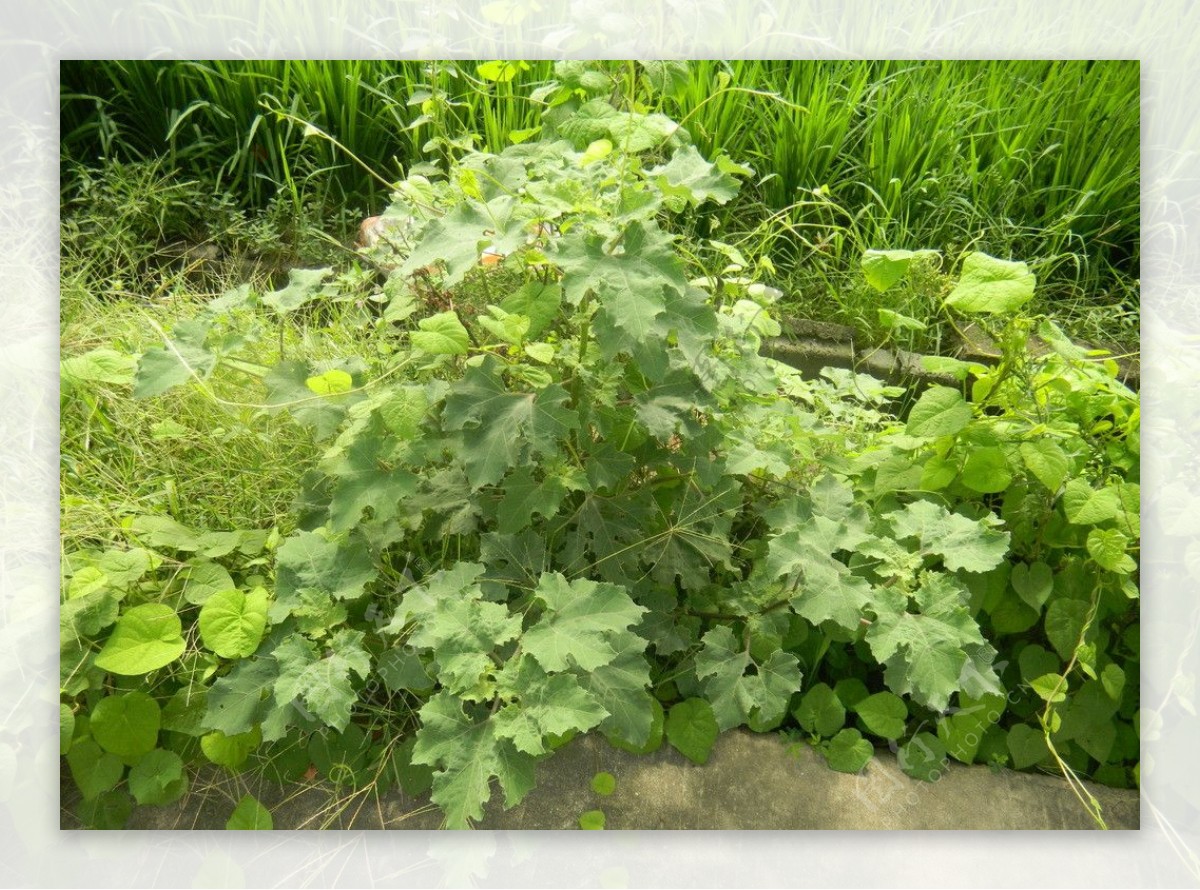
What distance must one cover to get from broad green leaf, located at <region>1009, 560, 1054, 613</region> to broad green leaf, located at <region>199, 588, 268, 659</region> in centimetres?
120

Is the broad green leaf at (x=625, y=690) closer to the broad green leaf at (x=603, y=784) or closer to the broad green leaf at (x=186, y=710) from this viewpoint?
the broad green leaf at (x=603, y=784)

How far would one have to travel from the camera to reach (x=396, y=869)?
148cm

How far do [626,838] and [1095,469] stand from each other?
0.97 m

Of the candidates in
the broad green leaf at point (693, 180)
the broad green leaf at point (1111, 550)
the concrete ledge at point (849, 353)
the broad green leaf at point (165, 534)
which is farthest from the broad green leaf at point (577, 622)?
the concrete ledge at point (849, 353)

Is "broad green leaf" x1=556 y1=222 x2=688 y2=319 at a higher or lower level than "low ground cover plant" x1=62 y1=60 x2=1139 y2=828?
higher

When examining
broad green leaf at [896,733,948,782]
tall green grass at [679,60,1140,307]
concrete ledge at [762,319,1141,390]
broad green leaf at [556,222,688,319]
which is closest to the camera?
broad green leaf at [556,222,688,319]

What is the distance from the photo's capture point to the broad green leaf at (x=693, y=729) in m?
1.55

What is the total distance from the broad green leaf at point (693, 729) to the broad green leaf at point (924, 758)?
0.99 feet

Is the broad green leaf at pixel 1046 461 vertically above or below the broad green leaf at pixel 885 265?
below

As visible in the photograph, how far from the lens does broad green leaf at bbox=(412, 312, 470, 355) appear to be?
1359mm

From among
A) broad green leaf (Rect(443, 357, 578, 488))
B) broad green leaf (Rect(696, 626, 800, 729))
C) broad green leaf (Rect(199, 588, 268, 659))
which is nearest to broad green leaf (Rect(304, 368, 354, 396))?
broad green leaf (Rect(443, 357, 578, 488))

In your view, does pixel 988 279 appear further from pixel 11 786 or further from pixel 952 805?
pixel 11 786

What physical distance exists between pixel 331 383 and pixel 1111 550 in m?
1.22

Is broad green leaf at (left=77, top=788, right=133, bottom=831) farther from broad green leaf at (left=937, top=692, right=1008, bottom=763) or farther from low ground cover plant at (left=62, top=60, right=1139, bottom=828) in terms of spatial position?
broad green leaf at (left=937, top=692, right=1008, bottom=763)
